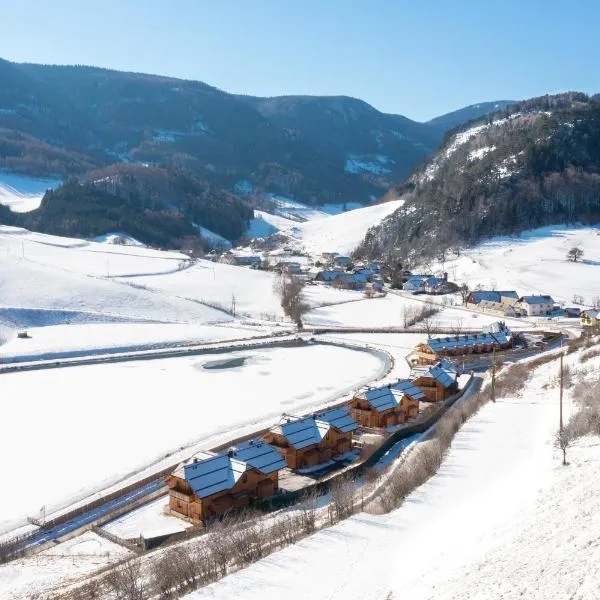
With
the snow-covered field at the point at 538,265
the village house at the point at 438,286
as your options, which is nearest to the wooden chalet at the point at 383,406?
the snow-covered field at the point at 538,265

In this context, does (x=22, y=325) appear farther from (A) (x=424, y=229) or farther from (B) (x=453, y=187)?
(B) (x=453, y=187)

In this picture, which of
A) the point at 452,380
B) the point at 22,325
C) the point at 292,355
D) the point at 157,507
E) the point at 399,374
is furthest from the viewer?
the point at 22,325

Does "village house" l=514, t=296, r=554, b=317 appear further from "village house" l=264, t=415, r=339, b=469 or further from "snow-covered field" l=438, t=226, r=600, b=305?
"village house" l=264, t=415, r=339, b=469

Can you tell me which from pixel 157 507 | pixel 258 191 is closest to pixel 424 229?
pixel 157 507

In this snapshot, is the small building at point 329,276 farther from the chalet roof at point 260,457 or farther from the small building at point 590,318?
the chalet roof at point 260,457

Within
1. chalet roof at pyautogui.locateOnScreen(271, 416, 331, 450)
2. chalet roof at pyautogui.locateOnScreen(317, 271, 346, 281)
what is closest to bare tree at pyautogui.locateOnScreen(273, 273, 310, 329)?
chalet roof at pyautogui.locateOnScreen(317, 271, 346, 281)
